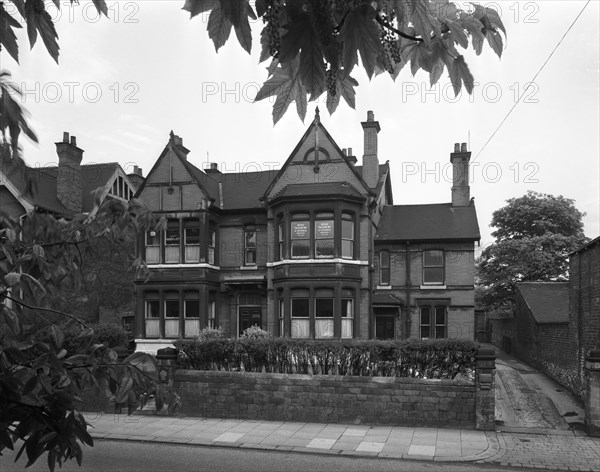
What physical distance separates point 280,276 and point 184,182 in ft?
22.5

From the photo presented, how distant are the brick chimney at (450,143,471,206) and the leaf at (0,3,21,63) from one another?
28.1 metres

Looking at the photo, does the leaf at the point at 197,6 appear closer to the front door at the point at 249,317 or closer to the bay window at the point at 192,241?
the bay window at the point at 192,241

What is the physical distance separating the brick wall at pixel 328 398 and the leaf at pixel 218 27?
516 inches

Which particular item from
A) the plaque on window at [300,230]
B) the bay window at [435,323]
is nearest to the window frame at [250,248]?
the plaque on window at [300,230]

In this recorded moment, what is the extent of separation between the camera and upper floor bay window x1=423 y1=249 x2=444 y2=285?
27391mm

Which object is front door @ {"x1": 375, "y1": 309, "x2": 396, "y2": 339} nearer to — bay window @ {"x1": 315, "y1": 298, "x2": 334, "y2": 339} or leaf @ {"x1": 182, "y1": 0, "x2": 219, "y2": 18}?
bay window @ {"x1": 315, "y1": 298, "x2": 334, "y2": 339}

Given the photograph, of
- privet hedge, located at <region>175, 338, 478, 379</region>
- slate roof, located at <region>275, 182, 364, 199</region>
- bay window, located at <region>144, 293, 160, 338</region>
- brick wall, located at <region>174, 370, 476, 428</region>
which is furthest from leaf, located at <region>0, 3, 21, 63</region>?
bay window, located at <region>144, 293, 160, 338</region>

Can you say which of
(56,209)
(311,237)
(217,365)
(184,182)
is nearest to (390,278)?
(311,237)

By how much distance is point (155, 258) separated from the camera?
2728 centimetres

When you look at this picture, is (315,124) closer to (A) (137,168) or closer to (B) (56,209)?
(B) (56,209)

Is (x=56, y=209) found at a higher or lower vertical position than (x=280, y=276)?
higher

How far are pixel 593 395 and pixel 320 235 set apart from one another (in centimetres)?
1382

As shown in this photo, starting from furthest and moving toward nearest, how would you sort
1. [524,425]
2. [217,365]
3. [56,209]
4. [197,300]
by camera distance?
[56,209] → [197,300] → [217,365] → [524,425]

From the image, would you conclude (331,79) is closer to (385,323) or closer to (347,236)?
(347,236)
